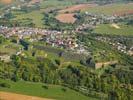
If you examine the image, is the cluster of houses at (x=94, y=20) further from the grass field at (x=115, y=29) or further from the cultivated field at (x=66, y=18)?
the cultivated field at (x=66, y=18)

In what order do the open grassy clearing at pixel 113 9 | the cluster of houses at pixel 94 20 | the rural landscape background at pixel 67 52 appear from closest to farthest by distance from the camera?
the rural landscape background at pixel 67 52, the cluster of houses at pixel 94 20, the open grassy clearing at pixel 113 9

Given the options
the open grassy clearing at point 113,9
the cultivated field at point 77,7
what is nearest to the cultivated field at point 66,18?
the cultivated field at point 77,7

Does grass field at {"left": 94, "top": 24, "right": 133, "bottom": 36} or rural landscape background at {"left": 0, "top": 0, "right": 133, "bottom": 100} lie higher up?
rural landscape background at {"left": 0, "top": 0, "right": 133, "bottom": 100}

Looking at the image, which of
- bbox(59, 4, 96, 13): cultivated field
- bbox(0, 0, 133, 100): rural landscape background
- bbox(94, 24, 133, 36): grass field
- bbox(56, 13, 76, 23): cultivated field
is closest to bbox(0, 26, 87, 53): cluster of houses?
bbox(0, 0, 133, 100): rural landscape background

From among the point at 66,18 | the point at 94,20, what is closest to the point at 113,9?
the point at 94,20

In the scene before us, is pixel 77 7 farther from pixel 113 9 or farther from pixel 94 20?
pixel 94 20

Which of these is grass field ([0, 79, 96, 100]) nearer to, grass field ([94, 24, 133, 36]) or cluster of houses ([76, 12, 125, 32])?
grass field ([94, 24, 133, 36])

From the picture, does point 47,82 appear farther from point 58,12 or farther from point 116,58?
point 58,12

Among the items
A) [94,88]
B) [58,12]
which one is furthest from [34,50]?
[58,12]
